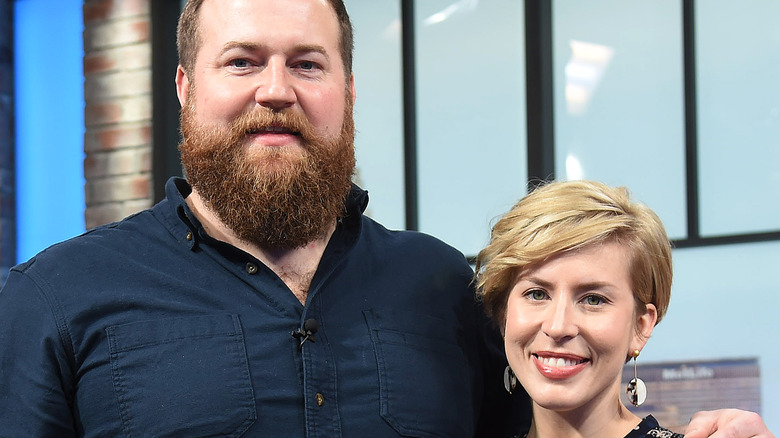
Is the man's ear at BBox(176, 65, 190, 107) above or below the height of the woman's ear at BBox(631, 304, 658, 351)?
above

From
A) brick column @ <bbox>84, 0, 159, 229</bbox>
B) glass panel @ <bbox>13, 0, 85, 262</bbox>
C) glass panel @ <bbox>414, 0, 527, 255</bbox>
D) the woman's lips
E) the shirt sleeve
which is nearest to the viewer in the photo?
the shirt sleeve

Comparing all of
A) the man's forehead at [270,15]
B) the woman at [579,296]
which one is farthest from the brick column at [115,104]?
the woman at [579,296]

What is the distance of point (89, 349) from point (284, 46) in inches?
23.8

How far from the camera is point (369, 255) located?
200 cm

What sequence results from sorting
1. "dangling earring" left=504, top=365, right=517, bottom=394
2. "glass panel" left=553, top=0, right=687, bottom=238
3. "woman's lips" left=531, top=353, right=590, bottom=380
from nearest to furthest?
"woman's lips" left=531, top=353, right=590, bottom=380 → "dangling earring" left=504, top=365, right=517, bottom=394 → "glass panel" left=553, top=0, right=687, bottom=238

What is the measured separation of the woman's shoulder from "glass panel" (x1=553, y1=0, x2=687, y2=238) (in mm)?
1747

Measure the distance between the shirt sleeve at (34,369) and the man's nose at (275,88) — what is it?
48cm

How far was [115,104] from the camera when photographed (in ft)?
13.6

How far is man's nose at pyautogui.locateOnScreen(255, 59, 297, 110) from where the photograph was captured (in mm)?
1818

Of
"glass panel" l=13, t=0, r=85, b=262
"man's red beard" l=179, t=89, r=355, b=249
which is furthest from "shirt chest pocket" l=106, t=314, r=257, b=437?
"glass panel" l=13, t=0, r=85, b=262

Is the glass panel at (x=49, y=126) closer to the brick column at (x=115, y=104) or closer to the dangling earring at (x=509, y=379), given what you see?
A: the brick column at (x=115, y=104)

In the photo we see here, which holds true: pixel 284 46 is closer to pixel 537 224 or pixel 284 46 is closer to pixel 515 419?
pixel 537 224

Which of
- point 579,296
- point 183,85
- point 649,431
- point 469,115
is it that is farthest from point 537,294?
point 469,115

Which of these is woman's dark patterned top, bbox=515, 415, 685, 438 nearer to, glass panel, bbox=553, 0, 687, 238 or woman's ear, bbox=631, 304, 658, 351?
woman's ear, bbox=631, 304, 658, 351
